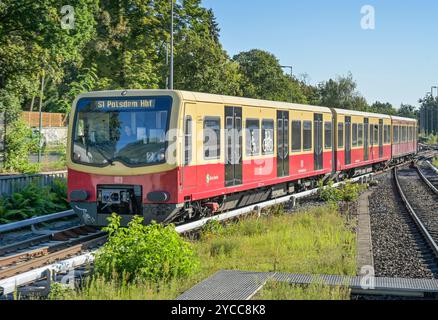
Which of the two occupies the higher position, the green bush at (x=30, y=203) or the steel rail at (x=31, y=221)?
the green bush at (x=30, y=203)

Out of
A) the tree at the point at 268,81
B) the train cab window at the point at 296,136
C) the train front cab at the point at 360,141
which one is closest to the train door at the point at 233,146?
the train cab window at the point at 296,136

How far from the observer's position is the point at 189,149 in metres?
13.1

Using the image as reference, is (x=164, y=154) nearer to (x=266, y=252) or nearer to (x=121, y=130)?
(x=121, y=130)

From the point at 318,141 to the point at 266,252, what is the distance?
11.4 m

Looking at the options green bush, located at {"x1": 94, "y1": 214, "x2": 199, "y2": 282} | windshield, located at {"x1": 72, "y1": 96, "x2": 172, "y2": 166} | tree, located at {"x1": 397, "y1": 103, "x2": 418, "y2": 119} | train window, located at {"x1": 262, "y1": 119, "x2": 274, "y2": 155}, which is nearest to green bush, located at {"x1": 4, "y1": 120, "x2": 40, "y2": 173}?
train window, located at {"x1": 262, "y1": 119, "x2": 274, "y2": 155}

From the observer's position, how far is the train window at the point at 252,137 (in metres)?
15.9

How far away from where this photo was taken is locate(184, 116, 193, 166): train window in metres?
13.0

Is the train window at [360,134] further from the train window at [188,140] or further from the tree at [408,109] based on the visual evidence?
the tree at [408,109]

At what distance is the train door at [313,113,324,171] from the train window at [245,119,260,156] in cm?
552

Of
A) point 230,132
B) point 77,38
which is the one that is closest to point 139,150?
point 230,132

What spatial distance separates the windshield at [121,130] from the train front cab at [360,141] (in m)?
12.8

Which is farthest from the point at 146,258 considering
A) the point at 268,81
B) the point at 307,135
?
the point at 268,81

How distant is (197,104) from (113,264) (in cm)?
558
